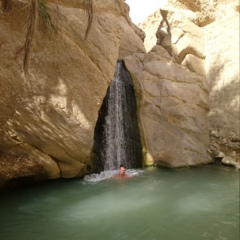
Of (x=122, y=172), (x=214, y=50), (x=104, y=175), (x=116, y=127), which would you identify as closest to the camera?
(x=122, y=172)

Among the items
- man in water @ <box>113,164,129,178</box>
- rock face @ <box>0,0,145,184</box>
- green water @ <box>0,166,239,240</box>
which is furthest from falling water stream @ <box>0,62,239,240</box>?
rock face @ <box>0,0,145,184</box>

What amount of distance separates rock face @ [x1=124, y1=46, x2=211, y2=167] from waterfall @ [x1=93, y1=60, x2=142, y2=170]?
0.36 metres

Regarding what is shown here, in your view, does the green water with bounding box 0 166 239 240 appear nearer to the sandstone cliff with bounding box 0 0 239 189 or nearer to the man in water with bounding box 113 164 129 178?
the man in water with bounding box 113 164 129 178

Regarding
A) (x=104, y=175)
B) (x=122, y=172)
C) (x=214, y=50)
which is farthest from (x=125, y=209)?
(x=214, y=50)

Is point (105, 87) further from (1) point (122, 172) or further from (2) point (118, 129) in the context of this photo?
(1) point (122, 172)

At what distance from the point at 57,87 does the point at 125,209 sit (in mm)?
3754

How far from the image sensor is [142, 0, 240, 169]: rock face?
10.7 metres

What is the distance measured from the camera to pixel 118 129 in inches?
403

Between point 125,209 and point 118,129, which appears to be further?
point 118,129

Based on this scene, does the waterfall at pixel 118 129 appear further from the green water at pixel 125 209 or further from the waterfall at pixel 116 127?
the green water at pixel 125 209

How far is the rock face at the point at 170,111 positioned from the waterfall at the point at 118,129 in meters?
0.36

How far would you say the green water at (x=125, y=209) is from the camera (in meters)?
4.66

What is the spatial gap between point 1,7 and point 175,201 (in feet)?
21.9

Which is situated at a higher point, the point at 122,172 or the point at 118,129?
the point at 118,129
